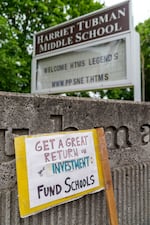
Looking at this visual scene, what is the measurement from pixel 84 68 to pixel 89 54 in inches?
8.9

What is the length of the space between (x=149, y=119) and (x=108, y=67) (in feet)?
3.75

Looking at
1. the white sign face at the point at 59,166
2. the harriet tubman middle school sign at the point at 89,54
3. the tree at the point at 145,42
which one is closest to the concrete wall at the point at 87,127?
the white sign face at the point at 59,166

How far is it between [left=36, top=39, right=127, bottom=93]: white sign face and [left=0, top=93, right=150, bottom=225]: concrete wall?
100 centimetres

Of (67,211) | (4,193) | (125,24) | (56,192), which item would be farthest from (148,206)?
(125,24)

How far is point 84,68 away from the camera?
4.38 metres

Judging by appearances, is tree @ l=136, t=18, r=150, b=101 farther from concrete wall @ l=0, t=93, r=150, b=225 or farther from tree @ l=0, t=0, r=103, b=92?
concrete wall @ l=0, t=93, r=150, b=225

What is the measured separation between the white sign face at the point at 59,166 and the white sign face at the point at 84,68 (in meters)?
1.79

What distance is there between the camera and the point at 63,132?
2.24 m

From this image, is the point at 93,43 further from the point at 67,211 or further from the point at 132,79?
the point at 67,211

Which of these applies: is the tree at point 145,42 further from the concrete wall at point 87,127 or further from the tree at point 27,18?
the concrete wall at point 87,127

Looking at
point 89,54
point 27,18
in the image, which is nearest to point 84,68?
A: point 89,54

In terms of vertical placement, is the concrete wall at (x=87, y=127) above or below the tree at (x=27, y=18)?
below

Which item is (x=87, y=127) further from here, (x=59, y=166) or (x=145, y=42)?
(x=145, y=42)

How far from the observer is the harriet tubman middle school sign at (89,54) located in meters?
3.84
